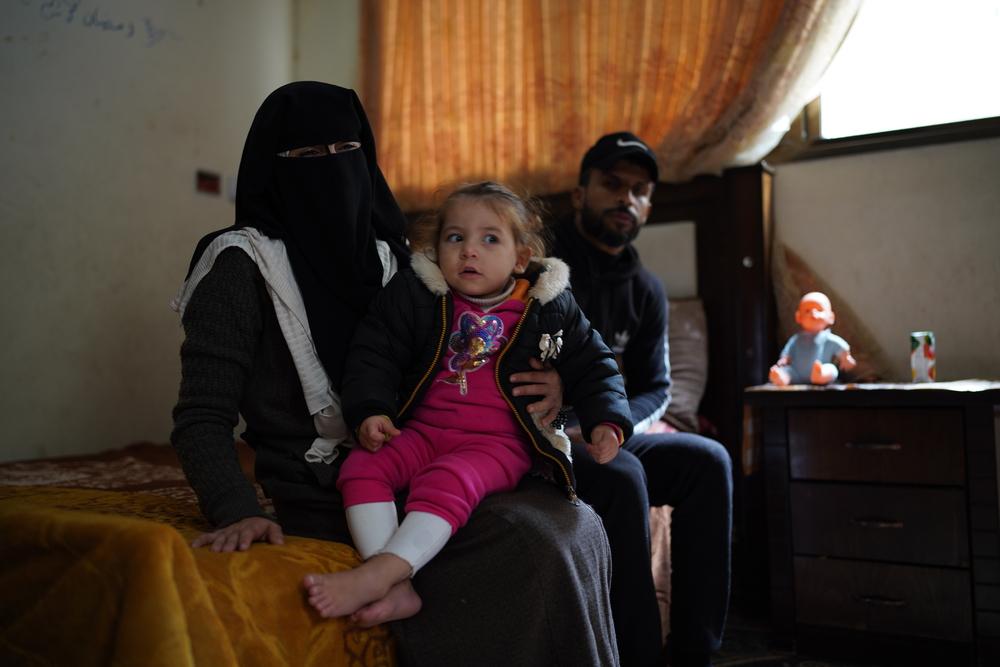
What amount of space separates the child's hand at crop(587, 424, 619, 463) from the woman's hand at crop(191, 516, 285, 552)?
0.55 m

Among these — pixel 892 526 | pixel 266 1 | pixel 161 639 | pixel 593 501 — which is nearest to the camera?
pixel 161 639

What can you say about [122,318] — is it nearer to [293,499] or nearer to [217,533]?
[293,499]

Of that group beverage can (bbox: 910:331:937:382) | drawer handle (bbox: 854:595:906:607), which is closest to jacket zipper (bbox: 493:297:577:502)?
drawer handle (bbox: 854:595:906:607)

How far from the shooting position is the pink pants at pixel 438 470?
4.01 ft

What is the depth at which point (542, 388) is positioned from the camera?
1.48 m

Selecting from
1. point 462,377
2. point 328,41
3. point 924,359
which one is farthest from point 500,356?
point 328,41

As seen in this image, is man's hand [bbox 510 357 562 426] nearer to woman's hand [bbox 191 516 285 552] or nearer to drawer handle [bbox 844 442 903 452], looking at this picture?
woman's hand [bbox 191 516 285 552]

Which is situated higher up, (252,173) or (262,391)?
(252,173)

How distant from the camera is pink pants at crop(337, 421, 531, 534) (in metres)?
1.22

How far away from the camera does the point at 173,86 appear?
128 inches

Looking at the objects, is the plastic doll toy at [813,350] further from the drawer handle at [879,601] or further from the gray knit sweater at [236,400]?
the gray knit sweater at [236,400]

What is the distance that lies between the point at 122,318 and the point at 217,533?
225 cm

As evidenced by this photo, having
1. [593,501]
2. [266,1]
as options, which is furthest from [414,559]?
[266,1]

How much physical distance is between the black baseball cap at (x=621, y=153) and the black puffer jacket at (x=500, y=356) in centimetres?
92
